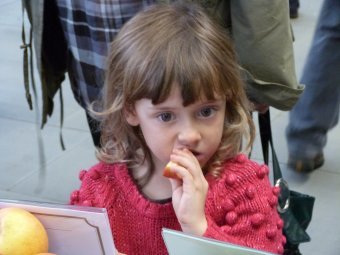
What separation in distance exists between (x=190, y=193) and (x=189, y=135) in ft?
0.42

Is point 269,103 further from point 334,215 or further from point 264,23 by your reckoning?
point 334,215

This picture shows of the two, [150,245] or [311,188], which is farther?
[311,188]

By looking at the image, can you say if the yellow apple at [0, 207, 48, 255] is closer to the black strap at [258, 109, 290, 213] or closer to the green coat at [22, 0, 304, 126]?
the black strap at [258, 109, 290, 213]

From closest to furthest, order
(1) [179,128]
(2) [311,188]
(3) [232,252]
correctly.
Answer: (3) [232,252]
(1) [179,128]
(2) [311,188]

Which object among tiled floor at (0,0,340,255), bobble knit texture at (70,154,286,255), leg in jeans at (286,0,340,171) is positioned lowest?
tiled floor at (0,0,340,255)

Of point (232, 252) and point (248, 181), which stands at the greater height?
point (232, 252)

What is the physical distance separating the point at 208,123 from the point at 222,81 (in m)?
0.11

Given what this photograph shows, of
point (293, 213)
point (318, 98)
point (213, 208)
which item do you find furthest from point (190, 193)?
point (318, 98)

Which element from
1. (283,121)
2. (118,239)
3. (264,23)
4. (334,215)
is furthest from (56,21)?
(283,121)

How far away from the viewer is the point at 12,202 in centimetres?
121

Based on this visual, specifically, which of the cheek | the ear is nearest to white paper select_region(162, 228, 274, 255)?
the cheek

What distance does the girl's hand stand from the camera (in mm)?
1325

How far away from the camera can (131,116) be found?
1535mm

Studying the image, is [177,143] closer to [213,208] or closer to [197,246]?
[213,208]
